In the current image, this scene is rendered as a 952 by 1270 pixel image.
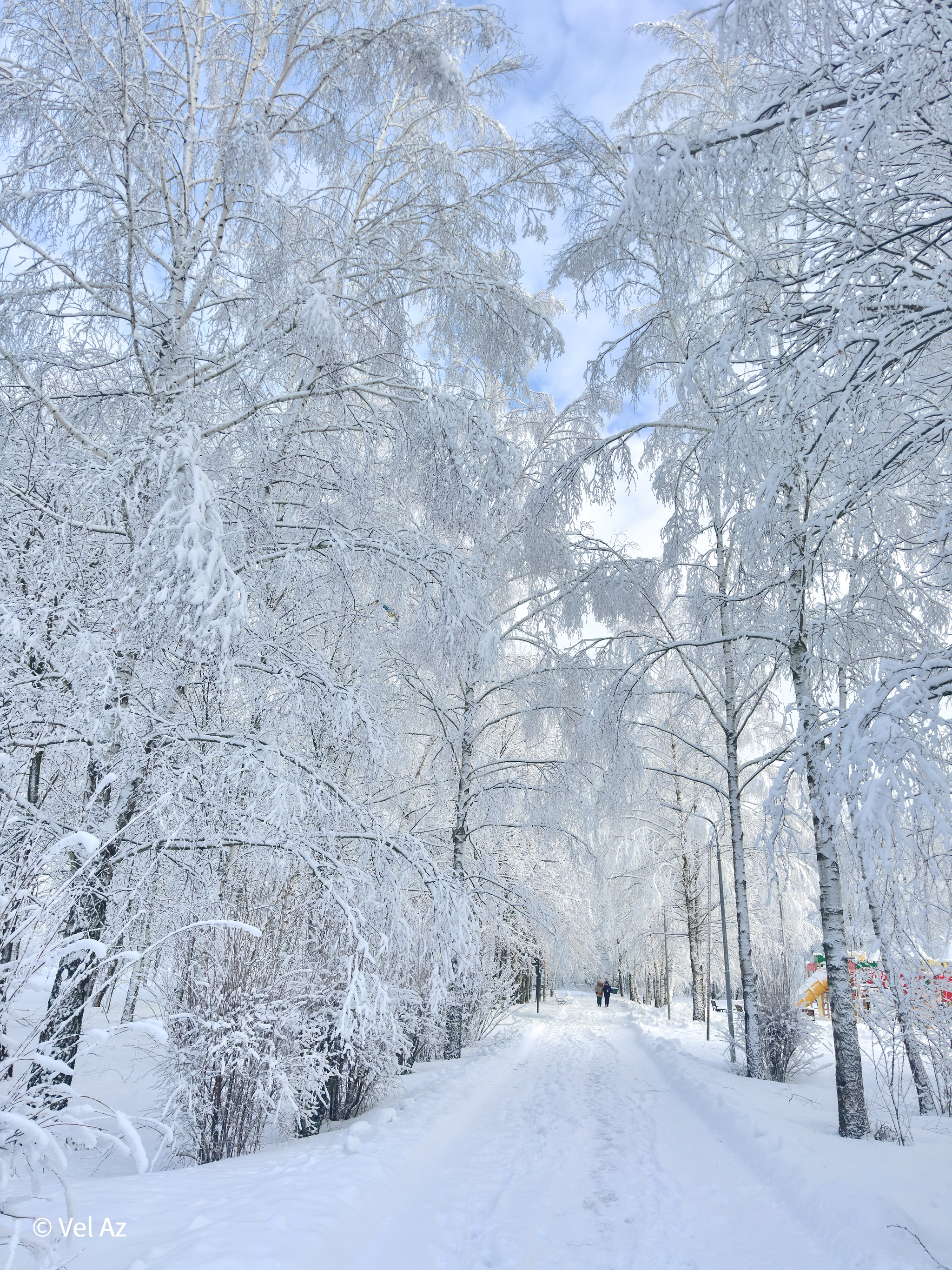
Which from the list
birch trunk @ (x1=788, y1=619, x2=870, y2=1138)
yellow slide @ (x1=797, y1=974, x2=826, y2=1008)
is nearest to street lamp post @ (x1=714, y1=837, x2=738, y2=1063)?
yellow slide @ (x1=797, y1=974, x2=826, y2=1008)

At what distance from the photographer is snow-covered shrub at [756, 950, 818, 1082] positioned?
9.42m

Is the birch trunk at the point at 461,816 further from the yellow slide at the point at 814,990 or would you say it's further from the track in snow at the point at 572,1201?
the yellow slide at the point at 814,990

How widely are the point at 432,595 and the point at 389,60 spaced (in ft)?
14.2

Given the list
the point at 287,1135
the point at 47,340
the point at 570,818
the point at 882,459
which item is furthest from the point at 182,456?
the point at 570,818

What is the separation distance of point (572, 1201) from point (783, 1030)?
262 inches

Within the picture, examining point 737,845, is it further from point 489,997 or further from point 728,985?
point 489,997

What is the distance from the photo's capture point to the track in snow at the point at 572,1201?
11.3 feet

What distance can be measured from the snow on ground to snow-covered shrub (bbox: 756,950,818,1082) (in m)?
2.54

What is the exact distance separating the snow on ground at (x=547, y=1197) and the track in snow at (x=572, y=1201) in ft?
0.05

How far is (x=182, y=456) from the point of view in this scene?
3885 mm

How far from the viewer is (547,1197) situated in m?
4.36

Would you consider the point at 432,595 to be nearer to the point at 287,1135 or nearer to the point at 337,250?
the point at 337,250

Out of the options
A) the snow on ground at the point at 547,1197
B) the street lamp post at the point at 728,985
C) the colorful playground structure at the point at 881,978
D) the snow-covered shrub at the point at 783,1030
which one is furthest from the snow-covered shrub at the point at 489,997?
the colorful playground structure at the point at 881,978

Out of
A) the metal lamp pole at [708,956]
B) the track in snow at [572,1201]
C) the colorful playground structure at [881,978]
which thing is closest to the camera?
the track in snow at [572,1201]
